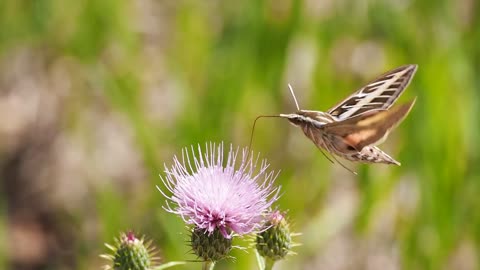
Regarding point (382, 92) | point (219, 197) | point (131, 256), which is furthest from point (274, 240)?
point (382, 92)

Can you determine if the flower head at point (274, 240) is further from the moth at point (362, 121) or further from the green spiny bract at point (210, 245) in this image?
the moth at point (362, 121)

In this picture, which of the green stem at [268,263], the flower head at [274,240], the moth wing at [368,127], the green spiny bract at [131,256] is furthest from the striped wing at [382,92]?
the green spiny bract at [131,256]

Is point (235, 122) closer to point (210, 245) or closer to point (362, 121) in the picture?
point (362, 121)

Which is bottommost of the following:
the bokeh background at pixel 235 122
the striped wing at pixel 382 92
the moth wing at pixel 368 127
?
the moth wing at pixel 368 127

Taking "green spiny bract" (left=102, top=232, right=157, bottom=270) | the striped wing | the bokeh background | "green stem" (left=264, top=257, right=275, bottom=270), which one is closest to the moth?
the striped wing

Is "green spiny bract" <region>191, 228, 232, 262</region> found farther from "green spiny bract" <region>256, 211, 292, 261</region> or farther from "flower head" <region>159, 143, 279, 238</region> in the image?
"green spiny bract" <region>256, 211, 292, 261</region>

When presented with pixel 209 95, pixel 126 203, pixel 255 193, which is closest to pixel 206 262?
pixel 255 193

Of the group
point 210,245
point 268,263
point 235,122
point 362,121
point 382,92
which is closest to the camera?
point 210,245
